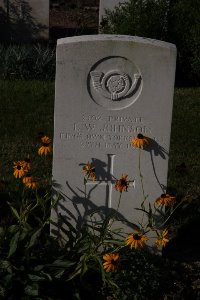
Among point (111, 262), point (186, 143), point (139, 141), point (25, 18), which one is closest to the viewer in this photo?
point (111, 262)

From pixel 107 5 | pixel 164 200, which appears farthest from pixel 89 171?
pixel 107 5

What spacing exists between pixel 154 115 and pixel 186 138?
3.08 metres

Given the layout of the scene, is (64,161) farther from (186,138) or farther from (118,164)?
(186,138)

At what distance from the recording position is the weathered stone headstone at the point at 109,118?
4316mm

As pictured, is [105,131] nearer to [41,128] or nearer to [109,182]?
[109,182]

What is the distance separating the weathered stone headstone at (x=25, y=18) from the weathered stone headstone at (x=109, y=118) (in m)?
7.28

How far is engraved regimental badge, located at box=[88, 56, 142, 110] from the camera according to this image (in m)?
4.36

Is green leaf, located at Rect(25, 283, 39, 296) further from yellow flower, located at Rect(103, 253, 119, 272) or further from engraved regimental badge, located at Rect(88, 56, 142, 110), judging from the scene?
engraved regimental badge, located at Rect(88, 56, 142, 110)

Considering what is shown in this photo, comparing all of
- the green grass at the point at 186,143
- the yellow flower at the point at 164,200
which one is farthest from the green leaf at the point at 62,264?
the green grass at the point at 186,143

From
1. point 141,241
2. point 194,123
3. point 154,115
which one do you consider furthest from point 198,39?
point 141,241

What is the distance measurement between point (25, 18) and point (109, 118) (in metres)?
7.45

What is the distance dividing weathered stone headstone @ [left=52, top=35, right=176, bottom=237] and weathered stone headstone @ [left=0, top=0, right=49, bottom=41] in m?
7.28

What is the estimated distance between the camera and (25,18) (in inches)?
453

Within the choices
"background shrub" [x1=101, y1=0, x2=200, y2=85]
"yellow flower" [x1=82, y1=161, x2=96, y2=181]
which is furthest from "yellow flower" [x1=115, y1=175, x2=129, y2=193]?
"background shrub" [x1=101, y1=0, x2=200, y2=85]
